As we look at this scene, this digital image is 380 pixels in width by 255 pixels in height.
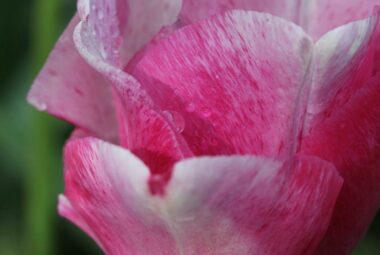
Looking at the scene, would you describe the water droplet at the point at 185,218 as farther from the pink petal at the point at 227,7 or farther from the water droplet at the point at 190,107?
the pink petal at the point at 227,7


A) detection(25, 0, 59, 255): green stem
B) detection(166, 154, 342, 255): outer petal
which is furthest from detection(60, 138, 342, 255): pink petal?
detection(25, 0, 59, 255): green stem

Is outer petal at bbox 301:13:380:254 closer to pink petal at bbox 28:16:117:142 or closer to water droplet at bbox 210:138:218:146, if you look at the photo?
water droplet at bbox 210:138:218:146

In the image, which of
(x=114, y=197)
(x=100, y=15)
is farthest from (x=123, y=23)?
(x=114, y=197)

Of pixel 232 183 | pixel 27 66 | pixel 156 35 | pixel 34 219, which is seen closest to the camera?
pixel 232 183

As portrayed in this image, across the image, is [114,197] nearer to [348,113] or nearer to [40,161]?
[348,113]

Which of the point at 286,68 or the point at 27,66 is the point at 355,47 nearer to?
the point at 286,68

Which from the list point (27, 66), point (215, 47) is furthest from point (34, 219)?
point (215, 47)
